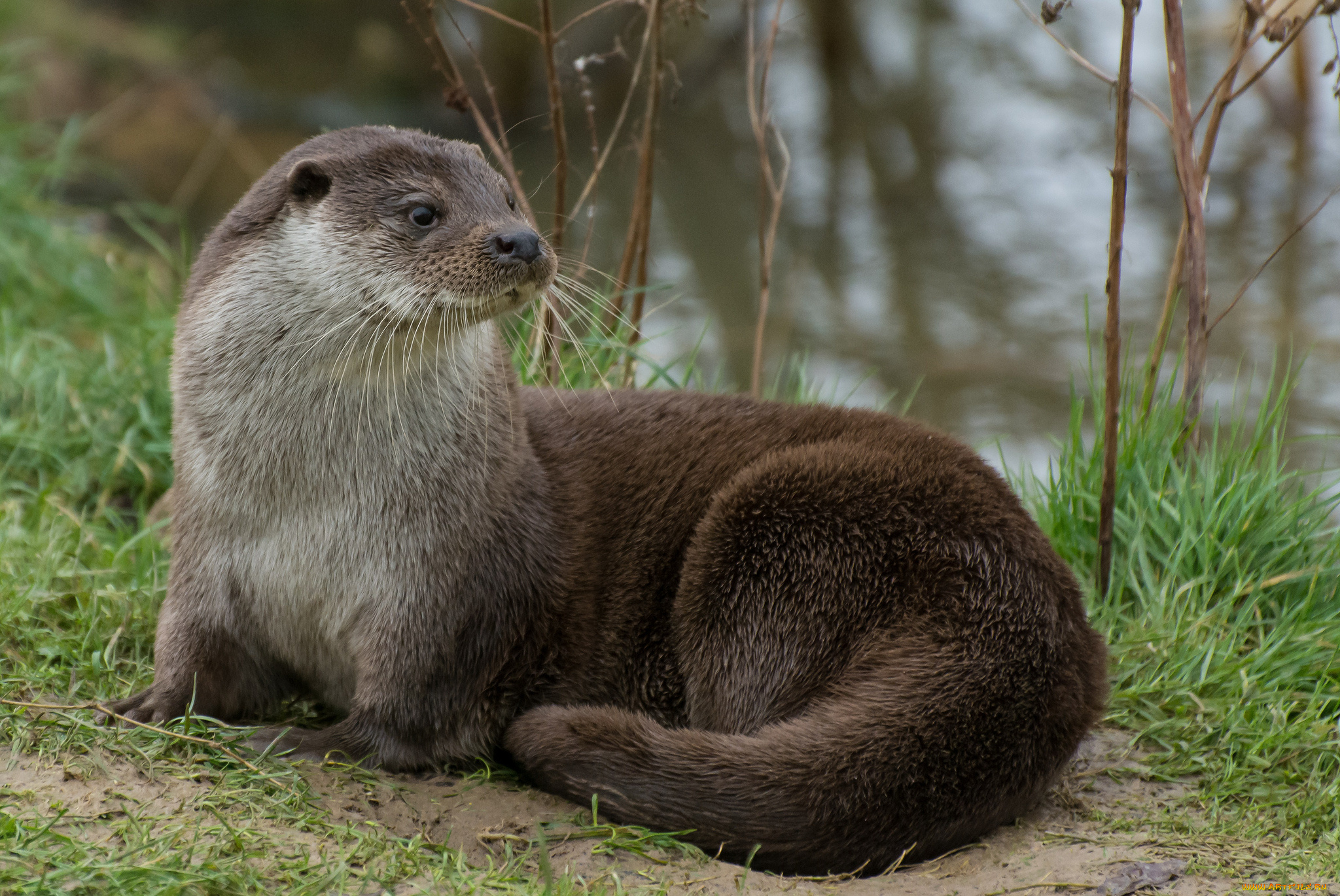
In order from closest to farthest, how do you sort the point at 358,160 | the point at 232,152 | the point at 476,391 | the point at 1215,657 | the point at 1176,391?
the point at 358,160, the point at 476,391, the point at 1215,657, the point at 1176,391, the point at 232,152

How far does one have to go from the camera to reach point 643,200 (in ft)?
11.8

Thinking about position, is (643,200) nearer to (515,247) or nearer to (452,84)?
(452,84)

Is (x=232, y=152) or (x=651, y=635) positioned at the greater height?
(x=232, y=152)

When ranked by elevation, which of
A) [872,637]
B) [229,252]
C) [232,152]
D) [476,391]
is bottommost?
[872,637]

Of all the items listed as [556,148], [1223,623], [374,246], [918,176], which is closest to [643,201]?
[556,148]

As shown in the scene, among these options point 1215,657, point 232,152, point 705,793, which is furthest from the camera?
point 232,152

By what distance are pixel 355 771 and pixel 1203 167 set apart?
7.86 feet

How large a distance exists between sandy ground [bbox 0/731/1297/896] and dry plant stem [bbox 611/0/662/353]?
4.49 feet

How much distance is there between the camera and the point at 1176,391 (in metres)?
4.76

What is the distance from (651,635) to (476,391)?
60 cm

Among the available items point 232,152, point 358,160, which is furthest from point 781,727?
point 232,152

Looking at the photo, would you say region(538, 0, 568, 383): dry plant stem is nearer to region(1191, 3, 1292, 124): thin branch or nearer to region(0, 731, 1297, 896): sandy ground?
region(0, 731, 1297, 896): sandy ground

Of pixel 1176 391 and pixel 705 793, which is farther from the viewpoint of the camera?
pixel 1176 391

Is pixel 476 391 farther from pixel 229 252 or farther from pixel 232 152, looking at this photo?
pixel 232 152
